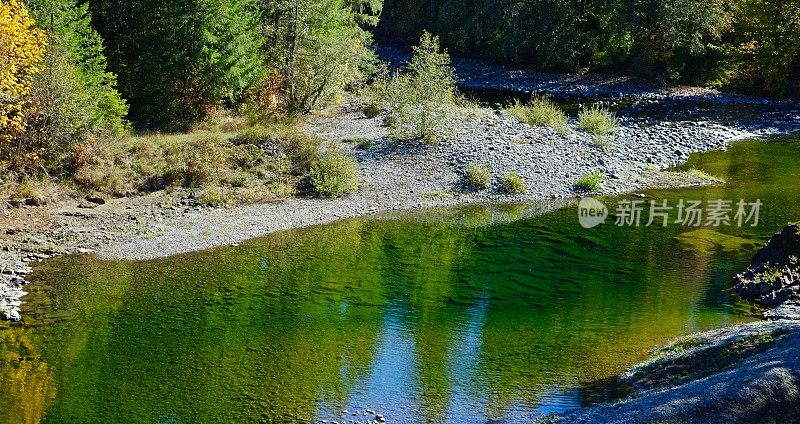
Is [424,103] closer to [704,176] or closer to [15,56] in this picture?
[704,176]

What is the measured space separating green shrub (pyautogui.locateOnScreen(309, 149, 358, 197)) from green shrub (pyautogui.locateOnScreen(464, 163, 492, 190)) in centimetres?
443

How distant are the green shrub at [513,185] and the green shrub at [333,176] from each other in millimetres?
5721

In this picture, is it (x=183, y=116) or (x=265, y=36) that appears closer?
(x=183, y=116)

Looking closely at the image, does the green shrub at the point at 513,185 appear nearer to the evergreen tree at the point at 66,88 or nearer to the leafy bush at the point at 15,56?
the evergreen tree at the point at 66,88

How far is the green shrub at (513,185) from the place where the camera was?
107 ft

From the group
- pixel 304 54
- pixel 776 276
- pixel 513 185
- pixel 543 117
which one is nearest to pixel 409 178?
pixel 513 185

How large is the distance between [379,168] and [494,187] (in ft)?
15.4

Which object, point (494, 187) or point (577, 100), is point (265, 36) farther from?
point (577, 100)

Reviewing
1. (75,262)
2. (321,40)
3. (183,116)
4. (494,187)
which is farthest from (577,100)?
(75,262)

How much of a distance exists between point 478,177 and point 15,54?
16.7 m

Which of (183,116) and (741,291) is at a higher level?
(183,116)

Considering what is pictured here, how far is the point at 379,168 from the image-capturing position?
3406 centimetres

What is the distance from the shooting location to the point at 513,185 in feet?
107

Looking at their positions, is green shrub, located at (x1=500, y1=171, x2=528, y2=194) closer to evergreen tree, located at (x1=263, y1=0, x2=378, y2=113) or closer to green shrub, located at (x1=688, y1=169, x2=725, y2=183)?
green shrub, located at (x1=688, y1=169, x2=725, y2=183)
